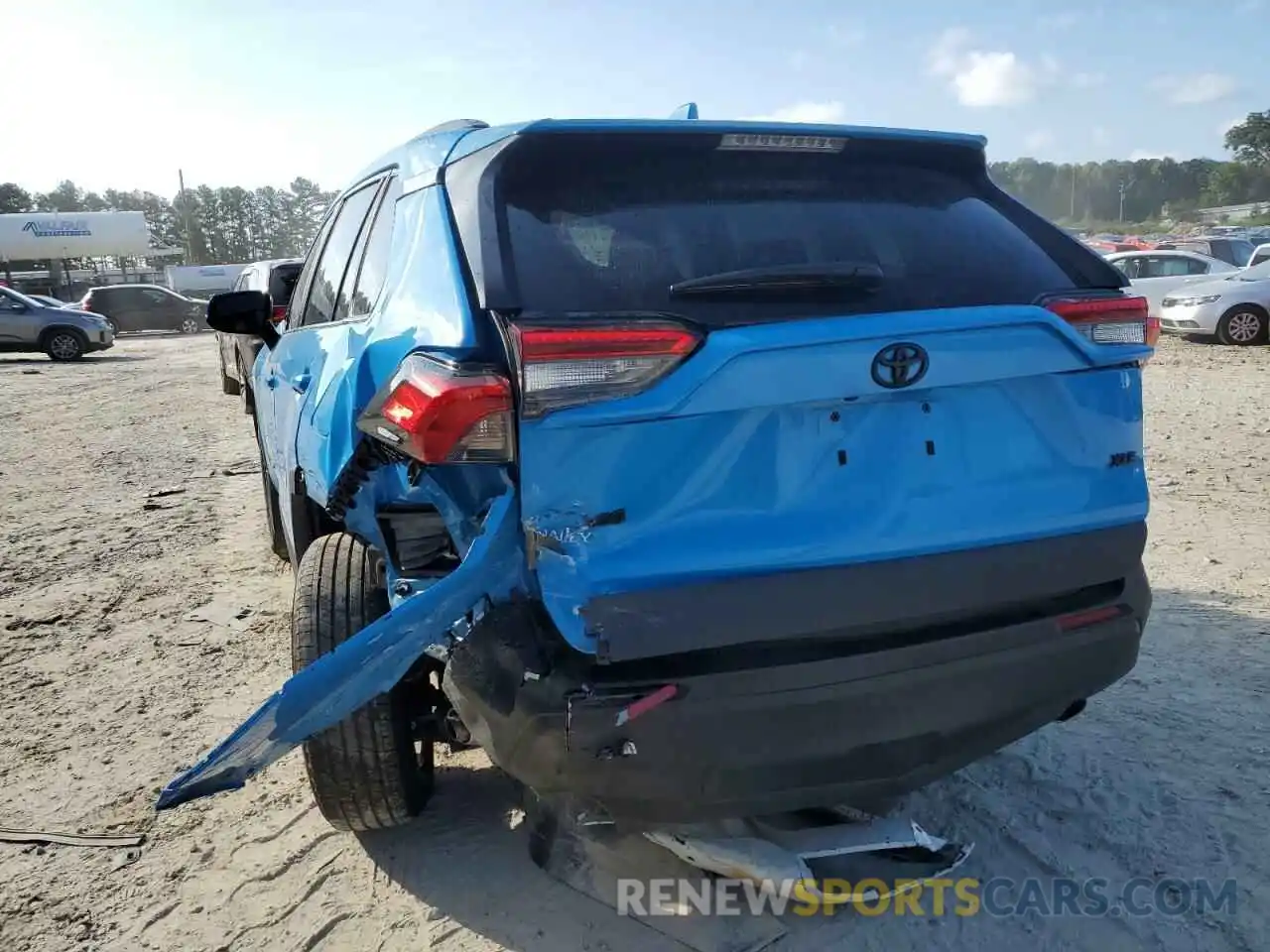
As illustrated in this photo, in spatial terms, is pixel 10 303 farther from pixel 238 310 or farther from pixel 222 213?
pixel 222 213

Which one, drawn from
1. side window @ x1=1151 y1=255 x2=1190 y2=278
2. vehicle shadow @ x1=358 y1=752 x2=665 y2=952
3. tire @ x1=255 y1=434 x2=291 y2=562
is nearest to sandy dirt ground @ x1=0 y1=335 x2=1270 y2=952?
vehicle shadow @ x1=358 y1=752 x2=665 y2=952

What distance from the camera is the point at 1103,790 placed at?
9.51 feet

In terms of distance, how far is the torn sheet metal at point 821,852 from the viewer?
233cm

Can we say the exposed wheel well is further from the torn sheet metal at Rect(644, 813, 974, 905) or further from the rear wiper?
the rear wiper

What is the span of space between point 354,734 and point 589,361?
132cm

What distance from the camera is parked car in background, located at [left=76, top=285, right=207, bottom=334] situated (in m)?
30.3

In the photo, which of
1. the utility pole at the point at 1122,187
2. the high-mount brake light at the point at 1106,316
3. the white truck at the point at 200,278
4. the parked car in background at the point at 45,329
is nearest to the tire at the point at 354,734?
the high-mount brake light at the point at 1106,316

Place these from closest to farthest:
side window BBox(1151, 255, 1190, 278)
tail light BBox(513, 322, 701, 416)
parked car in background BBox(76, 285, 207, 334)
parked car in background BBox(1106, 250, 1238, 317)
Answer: tail light BBox(513, 322, 701, 416), parked car in background BBox(1106, 250, 1238, 317), side window BBox(1151, 255, 1190, 278), parked car in background BBox(76, 285, 207, 334)

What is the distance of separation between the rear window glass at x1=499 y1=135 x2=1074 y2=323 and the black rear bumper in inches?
28.0

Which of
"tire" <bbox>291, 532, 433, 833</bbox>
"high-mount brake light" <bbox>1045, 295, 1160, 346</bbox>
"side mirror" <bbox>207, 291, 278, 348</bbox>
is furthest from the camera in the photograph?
"side mirror" <bbox>207, 291, 278, 348</bbox>

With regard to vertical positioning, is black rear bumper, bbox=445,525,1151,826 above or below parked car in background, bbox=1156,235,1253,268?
below

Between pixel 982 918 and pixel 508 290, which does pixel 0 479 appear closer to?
pixel 508 290

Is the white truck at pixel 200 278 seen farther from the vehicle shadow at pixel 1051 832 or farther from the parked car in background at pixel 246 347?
the vehicle shadow at pixel 1051 832

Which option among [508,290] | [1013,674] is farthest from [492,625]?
[1013,674]
